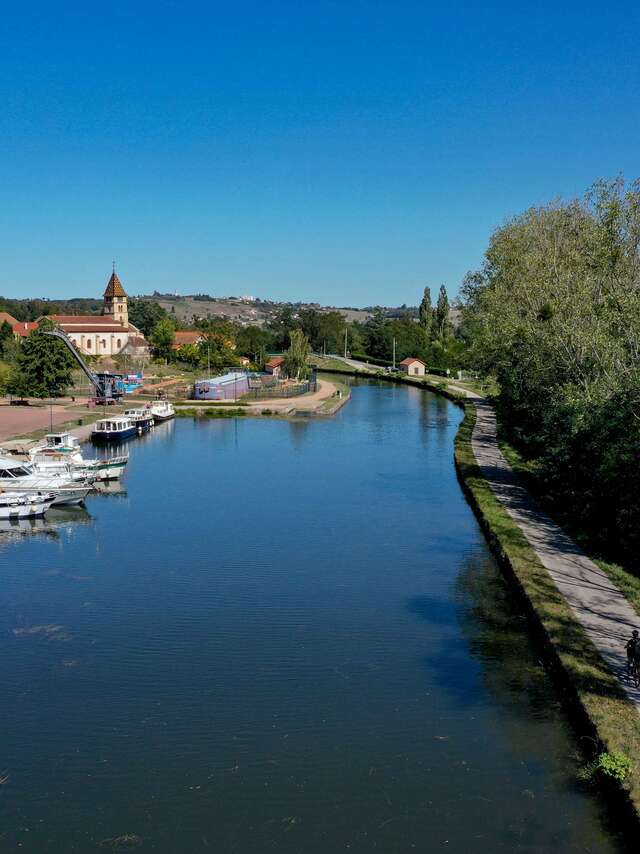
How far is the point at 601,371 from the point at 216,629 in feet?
47.3

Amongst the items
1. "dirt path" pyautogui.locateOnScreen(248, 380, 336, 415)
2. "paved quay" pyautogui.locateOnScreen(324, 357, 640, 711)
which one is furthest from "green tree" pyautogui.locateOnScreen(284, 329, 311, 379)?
"paved quay" pyautogui.locateOnScreen(324, 357, 640, 711)

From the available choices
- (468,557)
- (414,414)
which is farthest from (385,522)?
(414,414)

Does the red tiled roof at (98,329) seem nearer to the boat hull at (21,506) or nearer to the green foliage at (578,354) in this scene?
the green foliage at (578,354)

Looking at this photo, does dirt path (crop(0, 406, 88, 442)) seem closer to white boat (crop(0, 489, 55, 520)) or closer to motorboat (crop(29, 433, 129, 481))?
motorboat (crop(29, 433, 129, 481))

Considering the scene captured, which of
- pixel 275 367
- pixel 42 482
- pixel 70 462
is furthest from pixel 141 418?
pixel 275 367

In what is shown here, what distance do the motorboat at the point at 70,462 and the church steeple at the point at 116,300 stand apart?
67220mm

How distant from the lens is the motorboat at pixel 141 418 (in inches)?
1826

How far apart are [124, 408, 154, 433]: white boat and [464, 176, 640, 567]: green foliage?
1869cm

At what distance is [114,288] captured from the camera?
10012 cm

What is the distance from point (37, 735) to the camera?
13.3 m

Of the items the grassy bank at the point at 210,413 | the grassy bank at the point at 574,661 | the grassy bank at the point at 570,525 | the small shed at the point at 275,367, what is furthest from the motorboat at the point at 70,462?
the small shed at the point at 275,367

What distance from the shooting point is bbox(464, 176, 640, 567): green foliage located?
70.4ft

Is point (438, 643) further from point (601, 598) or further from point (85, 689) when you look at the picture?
point (85, 689)

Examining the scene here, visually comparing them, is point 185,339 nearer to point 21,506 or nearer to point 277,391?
point 277,391
